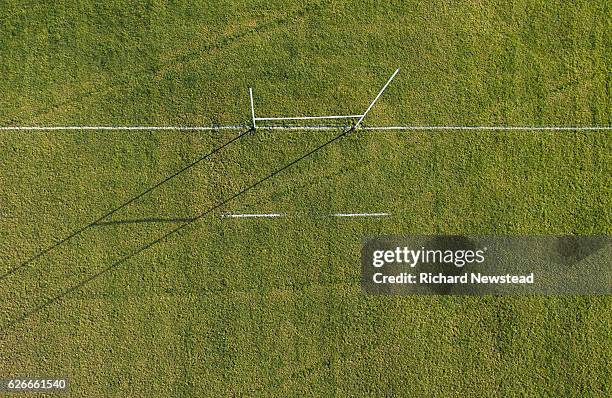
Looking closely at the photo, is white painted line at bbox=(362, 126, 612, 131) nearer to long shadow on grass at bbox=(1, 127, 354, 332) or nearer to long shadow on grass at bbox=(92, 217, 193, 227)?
long shadow on grass at bbox=(1, 127, 354, 332)

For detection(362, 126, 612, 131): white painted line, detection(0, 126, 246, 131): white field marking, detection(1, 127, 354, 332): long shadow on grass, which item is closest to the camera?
detection(1, 127, 354, 332): long shadow on grass

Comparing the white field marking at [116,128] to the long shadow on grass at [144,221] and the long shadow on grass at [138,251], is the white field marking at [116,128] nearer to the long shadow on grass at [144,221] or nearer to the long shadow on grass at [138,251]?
the long shadow on grass at [138,251]

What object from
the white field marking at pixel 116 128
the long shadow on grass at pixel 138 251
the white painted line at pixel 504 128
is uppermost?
the white field marking at pixel 116 128

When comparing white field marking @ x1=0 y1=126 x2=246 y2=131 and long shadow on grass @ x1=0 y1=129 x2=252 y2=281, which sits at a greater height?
white field marking @ x1=0 y1=126 x2=246 y2=131

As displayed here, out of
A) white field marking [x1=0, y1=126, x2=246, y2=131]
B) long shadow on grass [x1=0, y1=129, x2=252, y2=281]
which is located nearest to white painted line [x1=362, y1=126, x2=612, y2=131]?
white field marking [x1=0, y1=126, x2=246, y2=131]

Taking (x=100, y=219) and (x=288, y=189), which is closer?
(x=100, y=219)

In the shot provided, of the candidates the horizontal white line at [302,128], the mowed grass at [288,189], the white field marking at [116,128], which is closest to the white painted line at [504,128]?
the horizontal white line at [302,128]

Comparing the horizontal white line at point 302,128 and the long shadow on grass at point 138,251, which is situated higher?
the horizontal white line at point 302,128

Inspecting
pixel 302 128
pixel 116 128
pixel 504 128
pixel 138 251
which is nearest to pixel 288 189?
pixel 302 128

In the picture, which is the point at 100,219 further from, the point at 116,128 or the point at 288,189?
the point at 288,189

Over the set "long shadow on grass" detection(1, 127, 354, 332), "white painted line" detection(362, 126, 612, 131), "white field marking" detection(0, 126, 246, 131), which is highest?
"white field marking" detection(0, 126, 246, 131)
